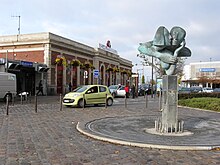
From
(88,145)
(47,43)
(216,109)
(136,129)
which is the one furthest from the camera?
(47,43)

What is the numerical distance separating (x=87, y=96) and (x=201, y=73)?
91.3 meters

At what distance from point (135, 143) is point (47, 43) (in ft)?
107

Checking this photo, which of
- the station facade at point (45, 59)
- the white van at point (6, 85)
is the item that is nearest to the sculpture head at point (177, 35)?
the white van at point (6, 85)

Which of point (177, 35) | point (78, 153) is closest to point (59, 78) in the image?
point (177, 35)

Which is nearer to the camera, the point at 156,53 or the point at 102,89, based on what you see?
the point at 156,53

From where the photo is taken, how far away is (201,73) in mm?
103500

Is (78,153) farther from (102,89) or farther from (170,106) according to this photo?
(102,89)

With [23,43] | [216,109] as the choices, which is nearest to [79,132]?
[216,109]

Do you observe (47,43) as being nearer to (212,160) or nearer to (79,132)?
(79,132)

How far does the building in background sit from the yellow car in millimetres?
75552

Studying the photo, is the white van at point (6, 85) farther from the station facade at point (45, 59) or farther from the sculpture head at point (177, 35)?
the sculpture head at point (177, 35)

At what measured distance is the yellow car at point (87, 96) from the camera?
1866 centimetres

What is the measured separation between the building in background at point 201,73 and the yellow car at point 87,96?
75552mm

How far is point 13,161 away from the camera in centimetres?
575
